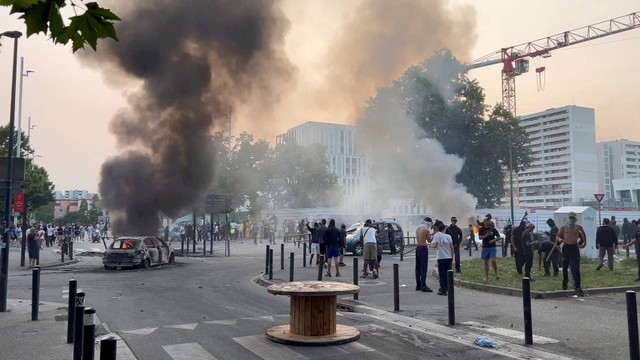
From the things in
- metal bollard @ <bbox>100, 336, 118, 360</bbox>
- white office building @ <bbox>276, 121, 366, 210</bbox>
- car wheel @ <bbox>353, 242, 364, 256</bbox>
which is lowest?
car wheel @ <bbox>353, 242, 364, 256</bbox>

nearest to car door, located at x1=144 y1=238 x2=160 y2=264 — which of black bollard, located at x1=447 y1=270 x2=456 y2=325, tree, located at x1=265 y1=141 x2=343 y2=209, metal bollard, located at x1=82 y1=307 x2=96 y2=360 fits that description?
black bollard, located at x1=447 y1=270 x2=456 y2=325

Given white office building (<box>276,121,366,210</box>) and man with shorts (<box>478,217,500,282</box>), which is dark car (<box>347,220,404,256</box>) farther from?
white office building (<box>276,121,366,210</box>)

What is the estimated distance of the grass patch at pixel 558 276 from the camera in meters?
11.4

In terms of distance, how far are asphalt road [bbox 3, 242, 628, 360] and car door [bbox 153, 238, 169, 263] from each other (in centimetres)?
521

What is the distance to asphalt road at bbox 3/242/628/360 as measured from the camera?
249 inches

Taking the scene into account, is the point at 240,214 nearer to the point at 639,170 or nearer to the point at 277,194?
the point at 277,194

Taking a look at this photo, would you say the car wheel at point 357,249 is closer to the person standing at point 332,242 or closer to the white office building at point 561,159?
the person standing at point 332,242

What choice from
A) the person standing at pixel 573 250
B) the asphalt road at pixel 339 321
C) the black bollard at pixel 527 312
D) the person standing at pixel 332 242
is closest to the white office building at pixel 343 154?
the person standing at pixel 332 242

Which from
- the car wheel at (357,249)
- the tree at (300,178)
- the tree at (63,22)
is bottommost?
the car wheel at (357,249)

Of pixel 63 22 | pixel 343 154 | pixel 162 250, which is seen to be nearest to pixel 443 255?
pixel 63 22

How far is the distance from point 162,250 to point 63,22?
17.6 meters

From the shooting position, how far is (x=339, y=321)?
8445mm

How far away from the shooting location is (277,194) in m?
69.9

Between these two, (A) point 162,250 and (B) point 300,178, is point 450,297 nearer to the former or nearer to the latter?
(A) point 162,250
